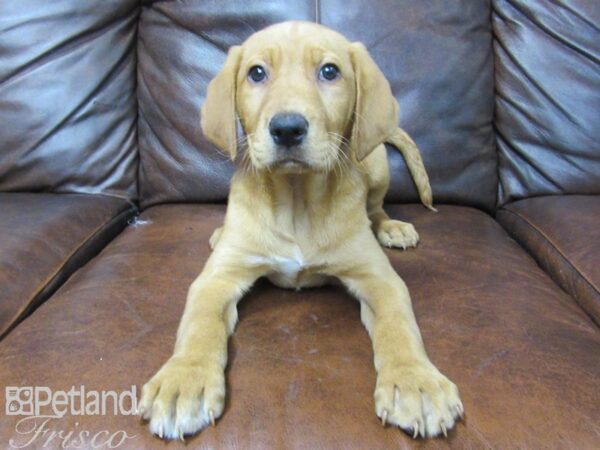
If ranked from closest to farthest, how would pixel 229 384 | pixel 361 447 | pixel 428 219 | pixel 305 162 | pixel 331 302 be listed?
1. pixel 361 447
2. pixel 229 384
3. pixel 305 162
4. pixel 331 302
5. pixel 428 219

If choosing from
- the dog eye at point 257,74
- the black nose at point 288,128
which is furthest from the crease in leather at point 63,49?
the black nose at point 288,128

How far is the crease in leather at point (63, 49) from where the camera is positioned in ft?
7.13

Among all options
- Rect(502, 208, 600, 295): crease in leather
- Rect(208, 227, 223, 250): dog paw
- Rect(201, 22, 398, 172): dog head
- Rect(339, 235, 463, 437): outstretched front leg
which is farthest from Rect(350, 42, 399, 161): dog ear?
Rect(502, 208, 600, 295): crease in leather

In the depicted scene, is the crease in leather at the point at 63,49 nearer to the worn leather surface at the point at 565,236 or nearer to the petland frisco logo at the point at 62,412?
the petland frisco logo at the point at 62,412

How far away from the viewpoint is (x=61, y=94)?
2186mm

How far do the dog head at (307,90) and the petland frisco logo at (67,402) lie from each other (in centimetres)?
63

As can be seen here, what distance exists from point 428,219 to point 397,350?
3.13 feet

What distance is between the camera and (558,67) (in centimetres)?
222

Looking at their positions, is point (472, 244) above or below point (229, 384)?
below

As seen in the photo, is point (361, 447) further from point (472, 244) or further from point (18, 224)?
point (18, 224)

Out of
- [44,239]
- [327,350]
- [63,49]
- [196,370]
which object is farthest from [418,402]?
[63,49]

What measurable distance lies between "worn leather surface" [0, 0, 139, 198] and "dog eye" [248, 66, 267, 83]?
0.98m

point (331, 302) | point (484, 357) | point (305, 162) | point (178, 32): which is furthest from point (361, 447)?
point (178, 32)

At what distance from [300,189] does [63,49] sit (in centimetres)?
130
